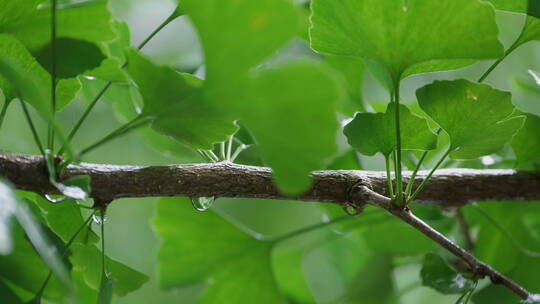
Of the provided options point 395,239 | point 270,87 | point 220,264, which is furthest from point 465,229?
point 270,87

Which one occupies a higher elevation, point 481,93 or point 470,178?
point 481,93

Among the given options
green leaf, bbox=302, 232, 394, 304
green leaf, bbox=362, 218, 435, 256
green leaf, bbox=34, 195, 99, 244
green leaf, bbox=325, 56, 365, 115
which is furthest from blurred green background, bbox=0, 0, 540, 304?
green leaf, bbox=34, 195, 99, 244

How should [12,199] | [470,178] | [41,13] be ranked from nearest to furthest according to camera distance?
[12,199] → [41,13] → [470,178]

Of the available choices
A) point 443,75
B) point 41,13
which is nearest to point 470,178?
point 41,13

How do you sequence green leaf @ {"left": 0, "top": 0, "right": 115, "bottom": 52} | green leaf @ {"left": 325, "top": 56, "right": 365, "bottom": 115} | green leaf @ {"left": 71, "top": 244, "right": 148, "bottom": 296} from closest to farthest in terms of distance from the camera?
green leaf @ {"left": 0, "top": 0, "right": 115, "bottom": 52}, green leaf @ {"left": 71, "top": 244, "right": 148, "bottom": 296}, green leaf @ {"left": 325, "top": 56, "right": 365, "bottom": 115}

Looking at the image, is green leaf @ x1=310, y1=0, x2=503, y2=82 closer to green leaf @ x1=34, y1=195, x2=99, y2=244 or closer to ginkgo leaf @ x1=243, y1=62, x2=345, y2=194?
ginkgo leaf @ x1=243, y1=62, x2=345, y2=194

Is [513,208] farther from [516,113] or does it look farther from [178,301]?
[178,301]
